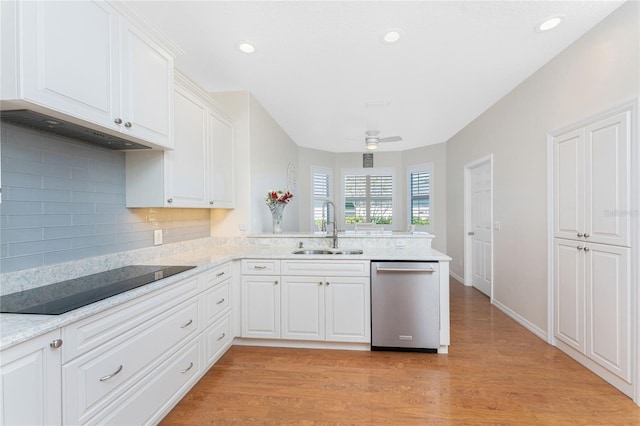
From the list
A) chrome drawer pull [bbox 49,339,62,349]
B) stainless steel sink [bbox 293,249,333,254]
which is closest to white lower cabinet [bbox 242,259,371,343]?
stainless steel sink [bbox 293,249,333,254]

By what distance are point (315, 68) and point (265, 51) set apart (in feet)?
1.69

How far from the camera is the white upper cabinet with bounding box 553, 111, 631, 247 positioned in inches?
78.2

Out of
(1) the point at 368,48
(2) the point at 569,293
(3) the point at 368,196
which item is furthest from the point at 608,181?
(3) the point at 368,196

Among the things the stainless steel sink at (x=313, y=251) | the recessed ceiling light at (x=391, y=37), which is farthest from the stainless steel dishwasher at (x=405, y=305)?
the recessed ceiling light at (x=391, y=37)

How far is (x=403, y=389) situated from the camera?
208 cm

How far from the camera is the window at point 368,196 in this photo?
671cm

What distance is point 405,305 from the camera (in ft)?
8.46

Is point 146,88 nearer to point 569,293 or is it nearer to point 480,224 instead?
point 569,293

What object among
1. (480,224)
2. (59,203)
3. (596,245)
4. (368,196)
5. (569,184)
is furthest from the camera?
(368,196)

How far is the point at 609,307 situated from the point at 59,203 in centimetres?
372

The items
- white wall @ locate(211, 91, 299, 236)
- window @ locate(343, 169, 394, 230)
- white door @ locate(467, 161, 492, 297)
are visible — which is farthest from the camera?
window @ locate(343, 169, 394, 230)

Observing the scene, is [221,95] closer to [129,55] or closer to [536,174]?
[129,55]

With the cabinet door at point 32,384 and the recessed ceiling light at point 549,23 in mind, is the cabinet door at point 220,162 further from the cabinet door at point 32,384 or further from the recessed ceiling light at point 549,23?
the recessed ceiling light at point 549,23

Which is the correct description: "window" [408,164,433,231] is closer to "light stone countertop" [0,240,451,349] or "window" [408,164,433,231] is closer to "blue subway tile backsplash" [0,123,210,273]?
"light stone countertop" [0,240,451,349]
